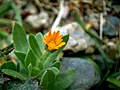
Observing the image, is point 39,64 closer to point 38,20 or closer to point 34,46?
point 34,46

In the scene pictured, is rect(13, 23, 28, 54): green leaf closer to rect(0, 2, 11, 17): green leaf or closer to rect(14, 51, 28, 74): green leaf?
rect(14, 51, 28, 74): green leaf

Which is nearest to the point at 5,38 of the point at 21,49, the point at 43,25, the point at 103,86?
the point at 43,25

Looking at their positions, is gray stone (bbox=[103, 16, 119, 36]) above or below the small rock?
below

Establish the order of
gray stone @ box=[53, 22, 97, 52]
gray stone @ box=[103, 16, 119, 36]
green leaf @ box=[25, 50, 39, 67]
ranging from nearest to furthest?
green leaf @ box=[25, 50, 39, 67]
gray stone @ box=[53, 22, 97, 52]
gray stone @ box=[103, 16, 119, 36]

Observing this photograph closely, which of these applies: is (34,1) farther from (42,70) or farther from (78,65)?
(42,70)

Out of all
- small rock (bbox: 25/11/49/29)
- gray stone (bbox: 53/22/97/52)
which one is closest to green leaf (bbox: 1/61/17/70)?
gray stone (bbox: 53/22/97/52)

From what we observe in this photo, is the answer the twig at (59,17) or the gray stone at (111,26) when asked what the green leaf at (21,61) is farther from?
the gray stone at (111,26)
